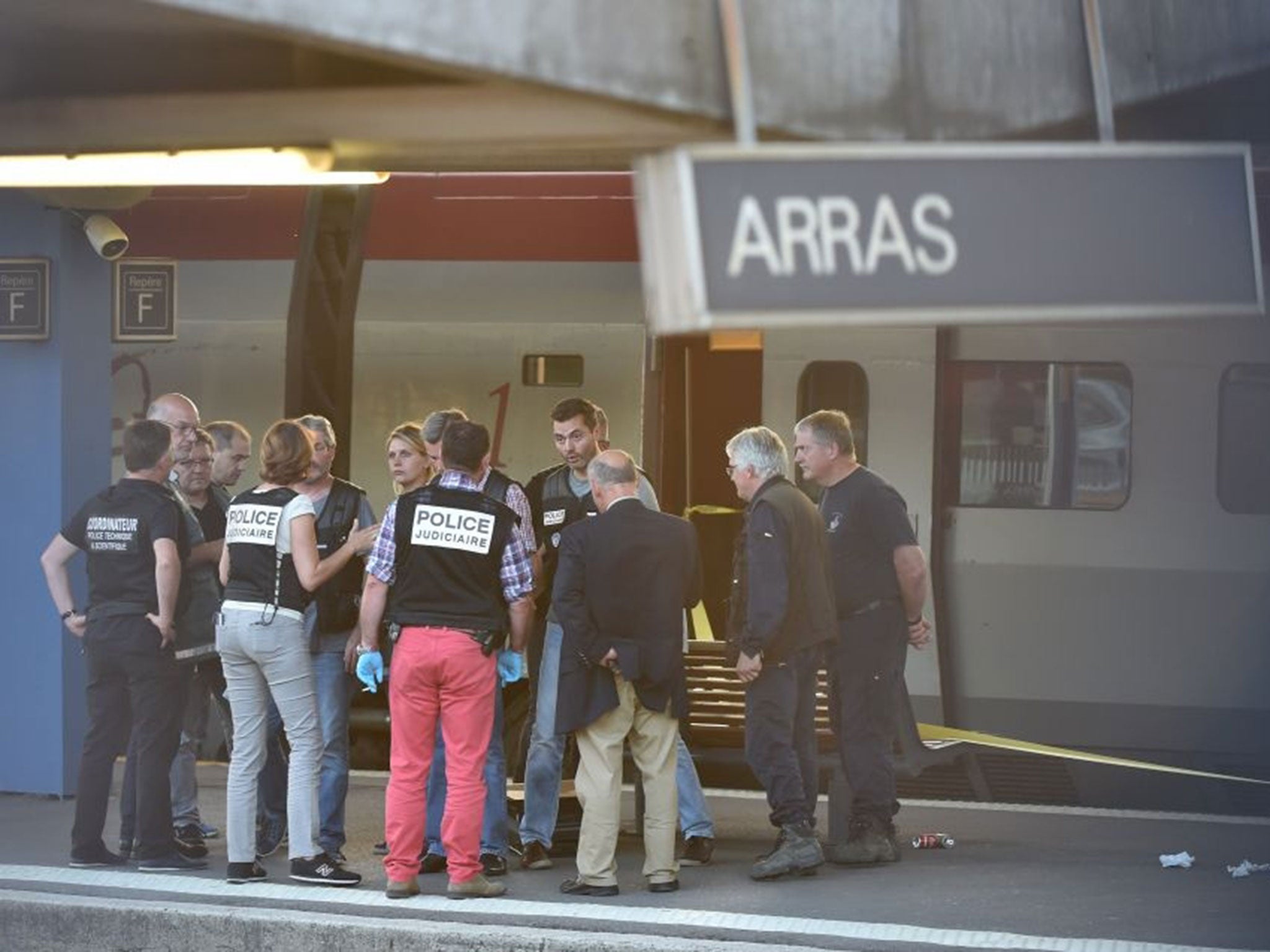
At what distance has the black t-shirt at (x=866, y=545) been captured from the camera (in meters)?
8.84

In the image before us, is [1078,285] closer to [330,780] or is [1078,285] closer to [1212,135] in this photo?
[1212,135]

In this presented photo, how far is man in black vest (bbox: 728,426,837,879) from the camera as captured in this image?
335 inches

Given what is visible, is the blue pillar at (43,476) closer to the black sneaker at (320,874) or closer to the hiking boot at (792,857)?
the black sneaker at (320,874)

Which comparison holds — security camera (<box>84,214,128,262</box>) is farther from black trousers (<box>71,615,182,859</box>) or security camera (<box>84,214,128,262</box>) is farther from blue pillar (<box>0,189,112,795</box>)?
black trousers (<box>71,615,182,859</box>)

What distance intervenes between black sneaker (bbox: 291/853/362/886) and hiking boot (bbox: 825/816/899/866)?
1766 mm

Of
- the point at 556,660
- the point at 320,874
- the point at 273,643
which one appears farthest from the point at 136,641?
the point at 556,660

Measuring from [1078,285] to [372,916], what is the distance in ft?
13.8

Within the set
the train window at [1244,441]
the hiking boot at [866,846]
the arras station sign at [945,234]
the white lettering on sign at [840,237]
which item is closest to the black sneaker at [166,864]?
the hiking boot at [866,846]

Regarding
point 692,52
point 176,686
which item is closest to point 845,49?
point 692,52

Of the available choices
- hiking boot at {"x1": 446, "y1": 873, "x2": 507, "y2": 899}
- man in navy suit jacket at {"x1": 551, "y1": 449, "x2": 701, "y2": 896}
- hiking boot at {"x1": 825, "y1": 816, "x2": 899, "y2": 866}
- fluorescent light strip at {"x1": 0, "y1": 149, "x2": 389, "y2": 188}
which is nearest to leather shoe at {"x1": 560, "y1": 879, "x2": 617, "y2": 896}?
man in navy suit jacket at {"x1": 551, "y1": 449, "x2": 701, "y2": 896}

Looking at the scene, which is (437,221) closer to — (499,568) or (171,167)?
(499,568)

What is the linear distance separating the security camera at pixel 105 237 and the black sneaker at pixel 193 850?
2.45 metres

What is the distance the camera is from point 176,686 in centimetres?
870

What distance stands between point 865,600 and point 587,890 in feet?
4.85
